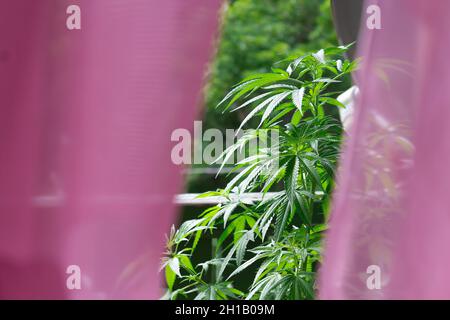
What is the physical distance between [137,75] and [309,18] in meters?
5.07

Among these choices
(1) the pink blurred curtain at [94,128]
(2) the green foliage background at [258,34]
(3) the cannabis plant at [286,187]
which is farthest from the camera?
(2) the green foliage background at [258,34]

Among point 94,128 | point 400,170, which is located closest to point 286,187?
point 400,170

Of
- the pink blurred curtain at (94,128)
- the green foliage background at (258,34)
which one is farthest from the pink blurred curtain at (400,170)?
the green foliage background at (258,34)

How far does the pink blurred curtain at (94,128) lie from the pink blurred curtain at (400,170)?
181 mm

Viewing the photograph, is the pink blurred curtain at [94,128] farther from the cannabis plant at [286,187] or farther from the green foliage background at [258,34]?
the green foliage background at [258,34]

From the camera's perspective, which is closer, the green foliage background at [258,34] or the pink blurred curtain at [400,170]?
the pink blurred curtain at [400,170]

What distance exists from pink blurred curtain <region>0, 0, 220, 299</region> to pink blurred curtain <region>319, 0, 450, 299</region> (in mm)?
181

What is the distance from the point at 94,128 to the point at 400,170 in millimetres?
322

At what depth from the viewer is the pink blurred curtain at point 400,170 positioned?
0.69 meters

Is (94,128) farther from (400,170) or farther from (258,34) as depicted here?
(258,34)

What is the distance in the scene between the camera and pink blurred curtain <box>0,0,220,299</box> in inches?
25.7

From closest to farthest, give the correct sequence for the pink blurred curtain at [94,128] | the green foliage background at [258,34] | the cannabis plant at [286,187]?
the pink blurred curtain at [94,128] → the cannabis plant at [286,187] → the green foliage background at [258,34]

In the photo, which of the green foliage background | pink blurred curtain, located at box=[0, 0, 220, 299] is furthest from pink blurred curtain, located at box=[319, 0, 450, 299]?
the green foliage background
